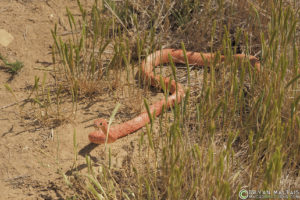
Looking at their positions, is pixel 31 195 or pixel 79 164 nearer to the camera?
pixel 31 195

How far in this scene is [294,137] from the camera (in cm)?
310

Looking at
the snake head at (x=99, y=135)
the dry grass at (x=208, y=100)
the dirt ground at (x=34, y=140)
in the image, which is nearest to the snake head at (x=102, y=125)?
the snake head at (x=99, y=135)

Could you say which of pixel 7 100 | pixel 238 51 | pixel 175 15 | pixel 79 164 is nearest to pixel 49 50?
pixel 7 100

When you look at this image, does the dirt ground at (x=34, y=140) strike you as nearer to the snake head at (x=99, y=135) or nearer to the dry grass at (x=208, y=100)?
the snake head at (x=99, y=135)

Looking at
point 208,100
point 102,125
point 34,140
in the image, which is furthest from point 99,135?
point 208,100

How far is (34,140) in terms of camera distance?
389 cm

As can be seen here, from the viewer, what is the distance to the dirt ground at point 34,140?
11.3 feet

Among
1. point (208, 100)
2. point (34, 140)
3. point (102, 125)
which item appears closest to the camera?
point (208, 100)

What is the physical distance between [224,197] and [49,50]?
132 inches

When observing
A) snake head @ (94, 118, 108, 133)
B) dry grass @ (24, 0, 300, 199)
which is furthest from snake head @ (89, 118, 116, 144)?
dry grass @ (24, 0, 300, 199)

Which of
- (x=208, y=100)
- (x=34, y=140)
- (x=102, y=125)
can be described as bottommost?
(x=34, y=140)

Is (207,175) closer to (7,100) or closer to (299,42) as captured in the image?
(299,42)

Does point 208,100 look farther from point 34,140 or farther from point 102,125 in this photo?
point 34,140

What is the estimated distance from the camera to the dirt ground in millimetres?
3430
